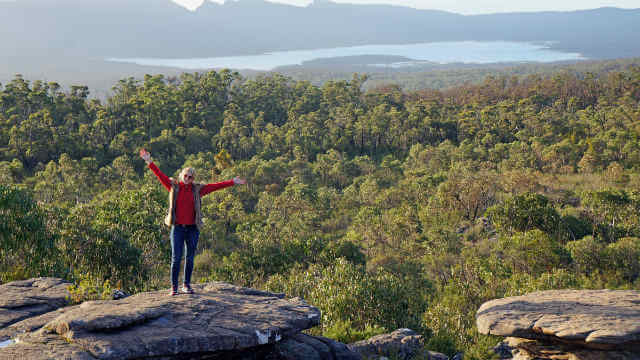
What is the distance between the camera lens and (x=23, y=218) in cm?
2198

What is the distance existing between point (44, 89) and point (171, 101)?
20.4 meters

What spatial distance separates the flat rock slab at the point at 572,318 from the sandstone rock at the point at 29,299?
10608 millimetres

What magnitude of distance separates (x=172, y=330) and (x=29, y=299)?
4719 mm

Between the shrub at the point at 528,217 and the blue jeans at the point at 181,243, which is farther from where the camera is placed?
the shrub at the point at 528,217

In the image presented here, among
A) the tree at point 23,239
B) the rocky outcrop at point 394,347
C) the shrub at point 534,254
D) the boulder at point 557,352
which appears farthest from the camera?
the shrub at point 534,254

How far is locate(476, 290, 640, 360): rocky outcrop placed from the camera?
472 inches

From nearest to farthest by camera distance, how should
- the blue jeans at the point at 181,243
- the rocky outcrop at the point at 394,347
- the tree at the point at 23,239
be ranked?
the blue jeans at the point at 181,243, the rocky outcrop at the point at 394,347, the tree at the point at 23,239

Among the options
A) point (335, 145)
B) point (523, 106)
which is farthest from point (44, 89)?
point (523, 106)

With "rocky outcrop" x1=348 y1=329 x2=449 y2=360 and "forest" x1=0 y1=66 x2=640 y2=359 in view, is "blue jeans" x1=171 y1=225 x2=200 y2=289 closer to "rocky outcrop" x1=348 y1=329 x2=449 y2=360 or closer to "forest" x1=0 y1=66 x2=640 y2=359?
"forest" x1=0 y1=66 x2=640 y2=359

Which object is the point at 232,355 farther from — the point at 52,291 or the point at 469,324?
the point at 469,324

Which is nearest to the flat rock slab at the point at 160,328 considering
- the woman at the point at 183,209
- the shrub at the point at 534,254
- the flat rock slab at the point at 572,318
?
the woman at the point at 183,209

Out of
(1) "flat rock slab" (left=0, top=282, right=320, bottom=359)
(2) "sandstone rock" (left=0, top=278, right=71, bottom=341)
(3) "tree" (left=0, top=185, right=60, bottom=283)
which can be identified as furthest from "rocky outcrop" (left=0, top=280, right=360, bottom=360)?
(3) "tree" (left=0, top=185, right=60, bottom=283)

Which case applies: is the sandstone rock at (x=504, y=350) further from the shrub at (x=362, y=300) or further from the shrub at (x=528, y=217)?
the shrub at (x=528, y=217)

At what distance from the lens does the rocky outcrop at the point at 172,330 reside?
30.0 feet
